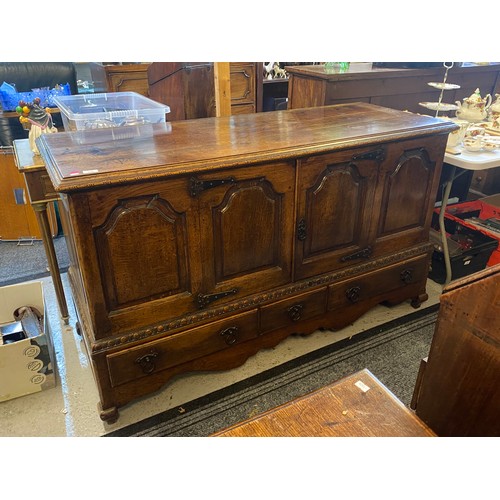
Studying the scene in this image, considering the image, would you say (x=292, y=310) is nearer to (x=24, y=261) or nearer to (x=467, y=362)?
(x=467, y=362)

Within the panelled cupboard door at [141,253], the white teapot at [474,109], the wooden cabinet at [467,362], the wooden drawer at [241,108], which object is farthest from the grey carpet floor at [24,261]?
the white teapot at [474,109]

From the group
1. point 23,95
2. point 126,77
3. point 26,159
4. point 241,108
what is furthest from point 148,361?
point 241,108

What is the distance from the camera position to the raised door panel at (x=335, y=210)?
5.33 ft

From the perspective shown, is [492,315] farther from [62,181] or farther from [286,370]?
[286,370]

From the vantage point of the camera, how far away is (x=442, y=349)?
89cm

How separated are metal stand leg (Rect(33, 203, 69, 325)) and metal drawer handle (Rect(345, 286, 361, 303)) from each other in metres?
1.35

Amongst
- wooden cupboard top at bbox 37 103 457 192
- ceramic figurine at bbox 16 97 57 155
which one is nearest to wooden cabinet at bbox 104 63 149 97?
ceramic figurine at bbox 16 97 57 155

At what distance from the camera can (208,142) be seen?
5.17 feet

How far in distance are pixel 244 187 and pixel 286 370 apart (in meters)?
0.86

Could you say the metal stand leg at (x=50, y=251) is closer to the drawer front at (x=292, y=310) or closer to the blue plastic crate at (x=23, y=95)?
the drawer front at (x=292, y=310)

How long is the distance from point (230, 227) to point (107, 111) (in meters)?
0.83

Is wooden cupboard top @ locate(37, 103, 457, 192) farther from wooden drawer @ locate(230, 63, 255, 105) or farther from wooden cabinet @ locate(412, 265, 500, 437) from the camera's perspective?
wooden drawer @ locate(230, 63, 255, 105)

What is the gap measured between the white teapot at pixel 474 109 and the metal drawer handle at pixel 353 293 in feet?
4.80

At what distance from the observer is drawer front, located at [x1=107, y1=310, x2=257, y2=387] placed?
152cm
